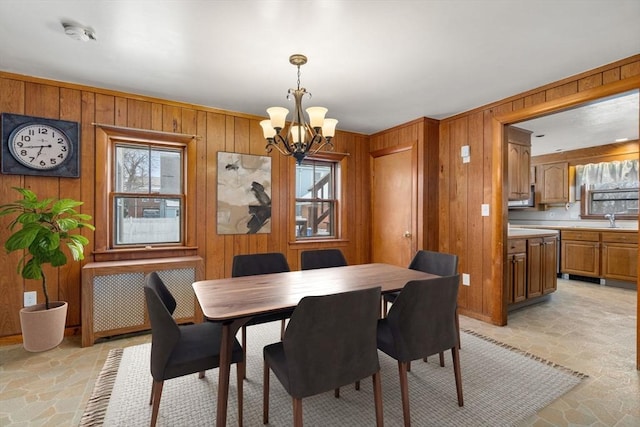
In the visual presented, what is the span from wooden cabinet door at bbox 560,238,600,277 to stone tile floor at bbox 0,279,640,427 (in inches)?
50.2

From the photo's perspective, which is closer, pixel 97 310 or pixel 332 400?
pixel 332 400

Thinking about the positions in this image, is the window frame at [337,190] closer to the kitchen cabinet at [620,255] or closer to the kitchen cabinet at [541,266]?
the kitchen cabinet at [541,266]

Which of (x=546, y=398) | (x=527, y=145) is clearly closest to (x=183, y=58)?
(x=546, y=398)

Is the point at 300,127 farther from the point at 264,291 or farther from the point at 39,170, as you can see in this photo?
the point at 39,170

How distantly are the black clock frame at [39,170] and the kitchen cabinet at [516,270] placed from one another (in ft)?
15.4

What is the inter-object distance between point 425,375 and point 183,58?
309 centimetres

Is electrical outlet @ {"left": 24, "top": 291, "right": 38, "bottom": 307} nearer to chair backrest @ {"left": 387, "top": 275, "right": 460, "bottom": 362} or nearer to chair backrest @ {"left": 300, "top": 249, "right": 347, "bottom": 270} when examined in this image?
chair backrest @ {"left": 300, "top": 249, "right": 347, "bottom": 270}

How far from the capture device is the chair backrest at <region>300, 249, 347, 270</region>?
2.90m

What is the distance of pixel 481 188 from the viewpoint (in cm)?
344

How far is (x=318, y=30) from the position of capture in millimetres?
2006

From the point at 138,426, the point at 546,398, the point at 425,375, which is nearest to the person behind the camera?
the point at 138,426

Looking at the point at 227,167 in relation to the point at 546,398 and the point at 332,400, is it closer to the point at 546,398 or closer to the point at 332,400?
the point at 332,400

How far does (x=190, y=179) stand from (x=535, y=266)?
4437mm

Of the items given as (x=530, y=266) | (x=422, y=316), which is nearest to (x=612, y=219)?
(x=530, y=266)
